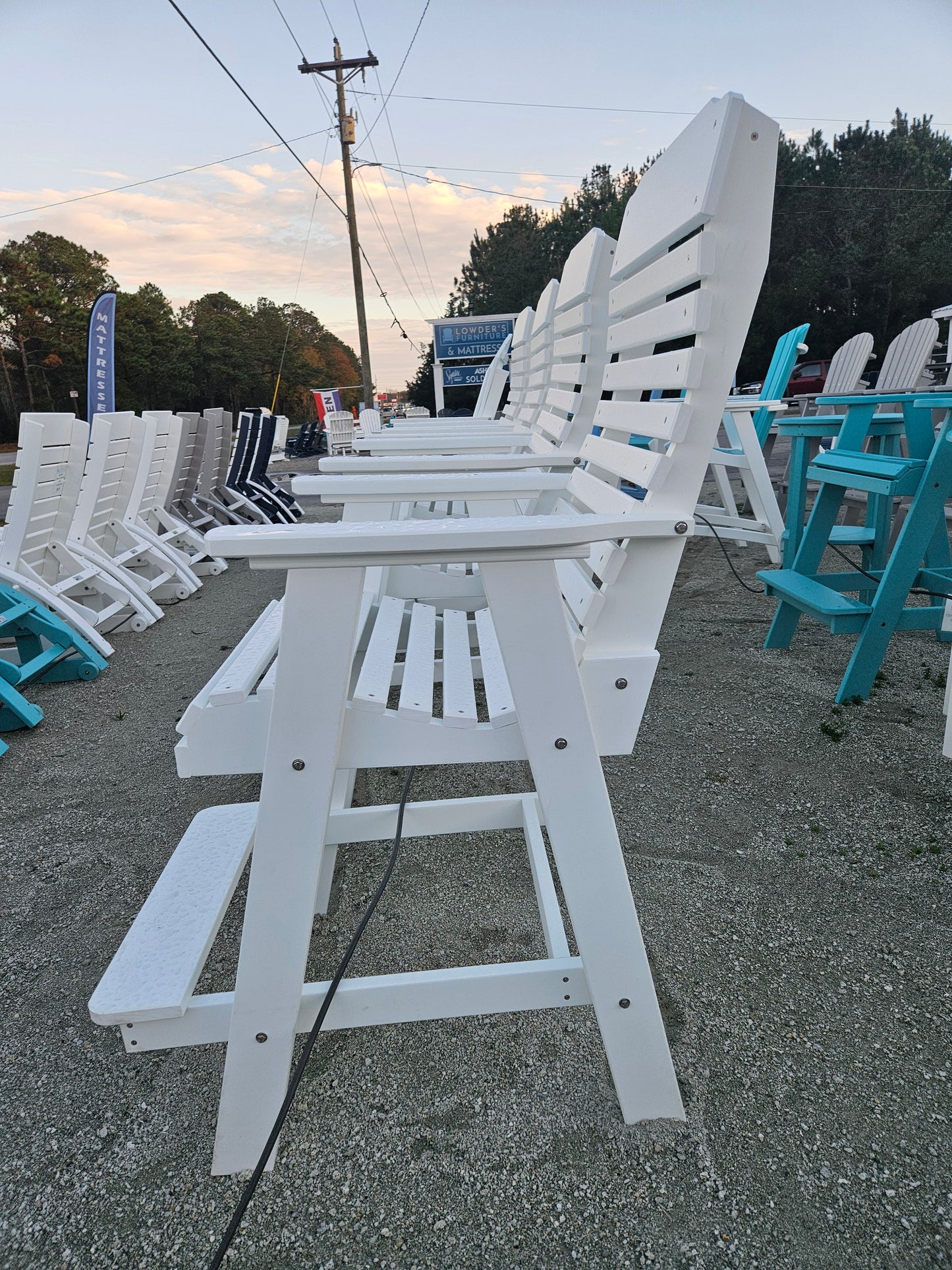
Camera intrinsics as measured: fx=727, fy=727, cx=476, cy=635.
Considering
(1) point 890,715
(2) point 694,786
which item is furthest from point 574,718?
(1) point 890,715

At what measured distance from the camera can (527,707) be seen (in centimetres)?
94

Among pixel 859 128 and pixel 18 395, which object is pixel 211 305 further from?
pixel 859 128

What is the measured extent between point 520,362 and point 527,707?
10.9 feet

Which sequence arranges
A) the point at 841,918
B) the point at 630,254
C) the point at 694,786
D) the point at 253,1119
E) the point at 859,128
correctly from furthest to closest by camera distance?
the point at 859,128, the point at 694,786, the point at 841,918, the point at 630,254, the point at 253,1119

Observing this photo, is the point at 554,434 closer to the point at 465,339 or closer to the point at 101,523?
the point at 101,523

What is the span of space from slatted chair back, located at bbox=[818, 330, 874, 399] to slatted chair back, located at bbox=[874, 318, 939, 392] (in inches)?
6.8

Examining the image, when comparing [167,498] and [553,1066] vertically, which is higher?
[553,1066]

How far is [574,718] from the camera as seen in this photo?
3.11ft

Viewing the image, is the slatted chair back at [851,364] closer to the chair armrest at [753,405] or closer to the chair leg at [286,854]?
the chair armrest at [753,405]

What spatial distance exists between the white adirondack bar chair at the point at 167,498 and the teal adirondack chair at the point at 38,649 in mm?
1505

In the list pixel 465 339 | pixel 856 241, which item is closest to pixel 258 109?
pixel 465 339

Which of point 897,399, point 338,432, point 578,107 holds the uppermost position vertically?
point 578,107

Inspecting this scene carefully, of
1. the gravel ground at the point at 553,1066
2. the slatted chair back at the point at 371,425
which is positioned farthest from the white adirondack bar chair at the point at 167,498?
the gravel ground at the point at 553,1066

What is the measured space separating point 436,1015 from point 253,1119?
0.97 feet
